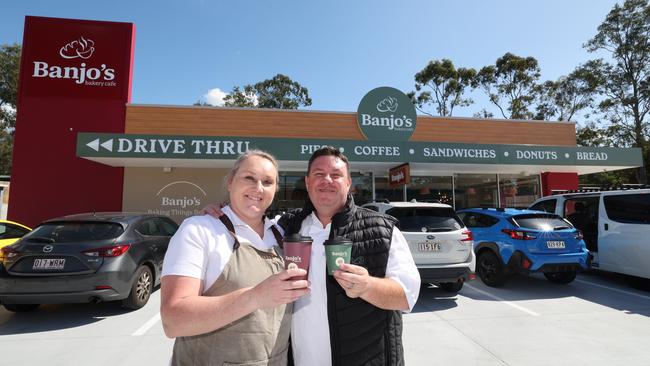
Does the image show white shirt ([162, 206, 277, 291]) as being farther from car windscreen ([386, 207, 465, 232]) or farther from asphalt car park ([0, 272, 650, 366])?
car windscreen ([386, 207, 465, 232])

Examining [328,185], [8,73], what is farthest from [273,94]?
[328,185]

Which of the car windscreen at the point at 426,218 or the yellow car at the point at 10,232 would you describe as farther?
the yellow car at the point at 10,232

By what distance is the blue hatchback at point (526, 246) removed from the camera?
597 cm

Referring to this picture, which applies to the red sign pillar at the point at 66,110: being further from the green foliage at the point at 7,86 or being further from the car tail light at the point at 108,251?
the green foliage at the point at 7,86

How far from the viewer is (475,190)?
13516 millimetres

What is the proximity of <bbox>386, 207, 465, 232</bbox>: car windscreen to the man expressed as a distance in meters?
3.91

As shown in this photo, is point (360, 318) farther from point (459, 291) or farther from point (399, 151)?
point (399, 151)

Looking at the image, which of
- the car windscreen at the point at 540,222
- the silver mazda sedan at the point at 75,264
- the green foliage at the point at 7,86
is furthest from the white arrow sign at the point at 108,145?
the green foliage at the point at 7,86

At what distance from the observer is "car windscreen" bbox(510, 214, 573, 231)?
6203mm

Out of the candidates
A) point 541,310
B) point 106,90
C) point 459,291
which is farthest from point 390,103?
point 106,90

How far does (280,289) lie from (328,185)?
27.3 inches

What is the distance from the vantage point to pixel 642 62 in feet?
86.5

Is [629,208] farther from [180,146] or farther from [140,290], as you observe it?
[180,146]

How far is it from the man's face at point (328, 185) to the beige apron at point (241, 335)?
1.41 feet
